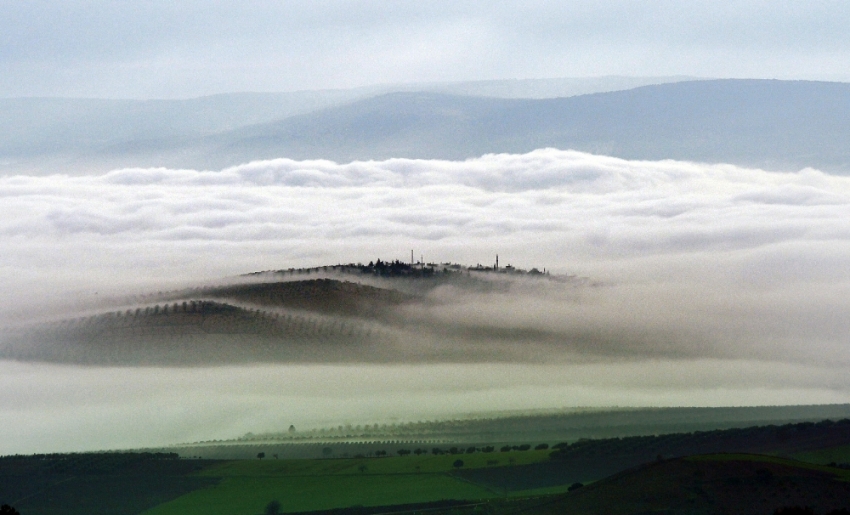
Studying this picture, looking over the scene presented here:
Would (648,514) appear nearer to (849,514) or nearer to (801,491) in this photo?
(801,491)

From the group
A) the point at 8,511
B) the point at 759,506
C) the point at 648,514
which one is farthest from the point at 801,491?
the point at 8,511

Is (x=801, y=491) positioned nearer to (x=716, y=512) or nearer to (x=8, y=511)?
(x=716, y=512)

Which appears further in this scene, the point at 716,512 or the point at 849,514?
the point at 716,512

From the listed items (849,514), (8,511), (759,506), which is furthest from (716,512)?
(8,511)

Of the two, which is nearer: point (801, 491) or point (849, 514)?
point (849, 514)

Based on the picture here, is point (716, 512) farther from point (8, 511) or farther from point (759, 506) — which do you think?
point (8, 511)

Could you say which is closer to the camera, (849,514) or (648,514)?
(849,514)

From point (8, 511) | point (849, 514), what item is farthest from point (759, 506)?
point (8, 511)
